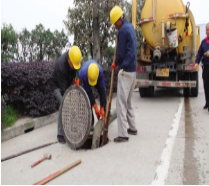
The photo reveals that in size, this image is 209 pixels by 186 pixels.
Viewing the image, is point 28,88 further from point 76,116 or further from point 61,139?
point 76,116

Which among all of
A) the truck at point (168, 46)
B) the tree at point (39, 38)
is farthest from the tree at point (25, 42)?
the truck at point (168, 46)

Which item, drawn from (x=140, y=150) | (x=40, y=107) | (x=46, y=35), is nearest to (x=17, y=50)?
(x=46, y=35)

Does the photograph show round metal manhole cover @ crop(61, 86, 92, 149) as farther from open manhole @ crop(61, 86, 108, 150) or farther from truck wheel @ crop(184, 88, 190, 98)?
truck wheel @ crop(184, 88, 190, 98)

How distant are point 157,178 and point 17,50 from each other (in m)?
15.0

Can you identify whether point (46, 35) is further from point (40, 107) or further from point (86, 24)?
point (40, 107)

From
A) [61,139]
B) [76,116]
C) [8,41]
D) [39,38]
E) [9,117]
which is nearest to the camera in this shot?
[76,116]

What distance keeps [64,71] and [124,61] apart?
43.3 inches

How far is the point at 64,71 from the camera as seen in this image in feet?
13.7

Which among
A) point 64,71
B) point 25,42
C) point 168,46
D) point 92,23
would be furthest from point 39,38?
point 64,71

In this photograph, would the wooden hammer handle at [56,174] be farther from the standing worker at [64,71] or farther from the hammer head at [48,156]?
the standing worker at [64,71]

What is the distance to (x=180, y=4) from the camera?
7.38m

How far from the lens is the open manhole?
3.66 meters

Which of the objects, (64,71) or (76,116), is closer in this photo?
(76,116)

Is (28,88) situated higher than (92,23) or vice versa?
(92,23)
